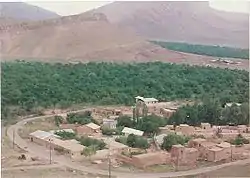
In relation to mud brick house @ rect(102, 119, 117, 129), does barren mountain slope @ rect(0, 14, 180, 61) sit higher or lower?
higher

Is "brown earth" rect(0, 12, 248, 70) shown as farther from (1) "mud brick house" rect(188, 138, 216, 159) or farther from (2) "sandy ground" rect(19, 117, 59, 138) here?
(1) "mud brick house" rect(188, 138, 216, 159)

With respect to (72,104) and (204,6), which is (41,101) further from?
(204,6)

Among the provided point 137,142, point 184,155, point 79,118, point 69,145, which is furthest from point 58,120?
point 184,155

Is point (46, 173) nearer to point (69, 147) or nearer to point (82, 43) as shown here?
point (69, 147)

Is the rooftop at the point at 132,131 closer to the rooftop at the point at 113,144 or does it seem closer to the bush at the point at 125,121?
the bush at the point at 125,121

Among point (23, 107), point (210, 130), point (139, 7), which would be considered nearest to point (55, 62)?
point (23, 107)

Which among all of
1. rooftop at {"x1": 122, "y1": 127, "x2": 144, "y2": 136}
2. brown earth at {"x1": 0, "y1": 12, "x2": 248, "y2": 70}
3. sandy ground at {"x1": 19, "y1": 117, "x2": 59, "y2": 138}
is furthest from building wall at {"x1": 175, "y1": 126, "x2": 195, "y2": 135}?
sandy ground at {"x1": 19, "y1": 117, "x2": 59, "y2": 138}
